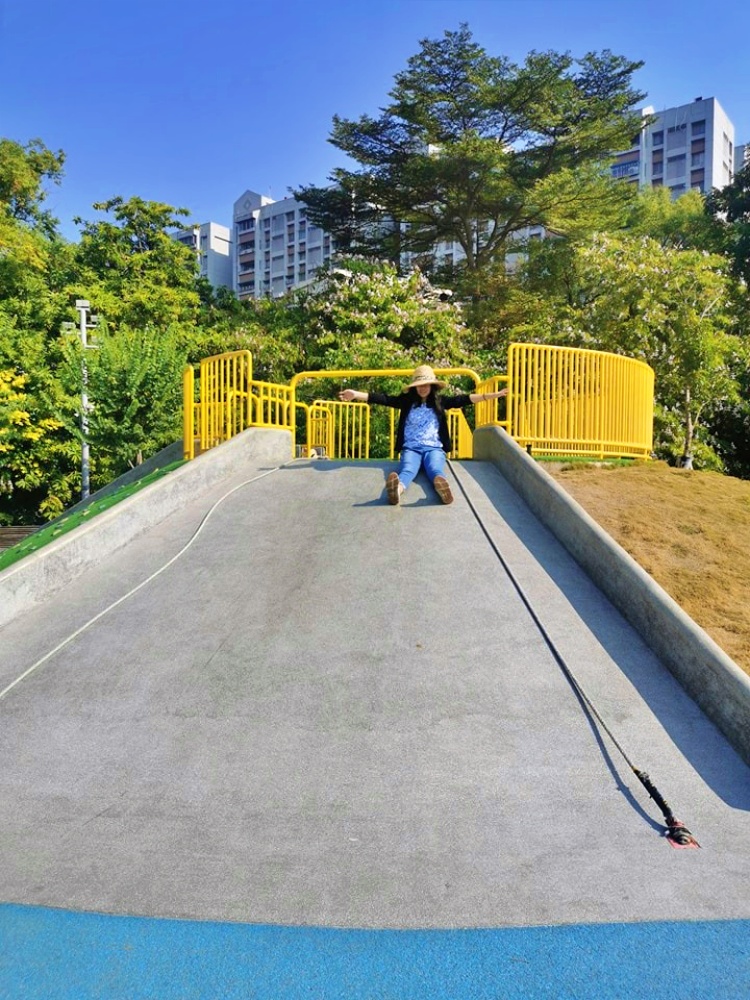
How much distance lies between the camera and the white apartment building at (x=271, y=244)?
114938 millimetres

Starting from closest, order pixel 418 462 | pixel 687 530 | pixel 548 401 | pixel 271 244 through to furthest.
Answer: pixel 687 530, pixel 418 462, pixel 548 401, pixel 271 244

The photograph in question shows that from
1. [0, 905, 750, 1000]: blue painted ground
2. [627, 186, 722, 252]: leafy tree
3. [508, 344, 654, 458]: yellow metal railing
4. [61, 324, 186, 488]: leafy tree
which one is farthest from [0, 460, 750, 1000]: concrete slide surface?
[627, 186, 722, 252]: leafy tree

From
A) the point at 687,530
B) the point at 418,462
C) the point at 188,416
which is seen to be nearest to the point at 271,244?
the point at 188,416

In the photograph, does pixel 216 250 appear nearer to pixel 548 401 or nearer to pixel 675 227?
pixel 675 227

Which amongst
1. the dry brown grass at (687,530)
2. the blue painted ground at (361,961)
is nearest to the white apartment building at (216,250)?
the dry brown grass at (687,530)

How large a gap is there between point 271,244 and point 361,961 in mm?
126762

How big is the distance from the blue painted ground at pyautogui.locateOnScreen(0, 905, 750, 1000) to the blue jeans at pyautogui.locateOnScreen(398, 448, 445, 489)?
6.15 meters

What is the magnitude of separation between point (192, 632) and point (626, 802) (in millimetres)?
3291

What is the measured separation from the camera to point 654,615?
5203 mm

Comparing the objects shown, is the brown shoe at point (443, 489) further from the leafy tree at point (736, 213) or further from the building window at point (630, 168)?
the building window at point (630, 168)

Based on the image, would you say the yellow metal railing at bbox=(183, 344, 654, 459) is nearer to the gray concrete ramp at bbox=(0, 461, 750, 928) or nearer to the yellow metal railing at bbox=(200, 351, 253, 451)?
the yellow metal railing at bbox=(200, 351, 253, 451)

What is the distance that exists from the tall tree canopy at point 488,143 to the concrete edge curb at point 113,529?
23509 millimetres

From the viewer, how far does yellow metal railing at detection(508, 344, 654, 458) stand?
10.3 metres

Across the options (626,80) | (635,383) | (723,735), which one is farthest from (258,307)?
(723,735)
